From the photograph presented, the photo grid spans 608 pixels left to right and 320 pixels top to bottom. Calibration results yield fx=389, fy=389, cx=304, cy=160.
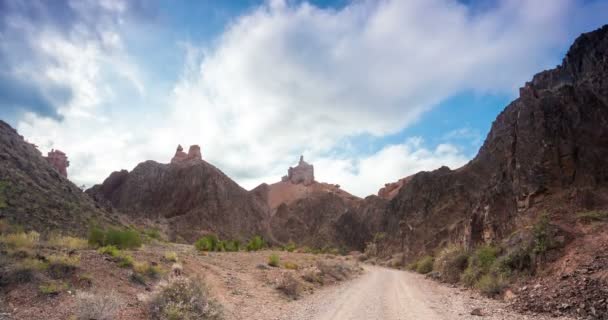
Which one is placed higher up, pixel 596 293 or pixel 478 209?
pixel 478 209

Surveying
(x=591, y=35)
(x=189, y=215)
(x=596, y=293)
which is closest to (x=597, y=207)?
(x=596, y=293)

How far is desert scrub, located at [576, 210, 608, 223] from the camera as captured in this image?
46.6 feet

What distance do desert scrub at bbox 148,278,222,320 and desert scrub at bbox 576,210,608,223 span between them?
13567mm

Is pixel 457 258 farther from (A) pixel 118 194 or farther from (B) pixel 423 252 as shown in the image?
(A) pixel 118 194

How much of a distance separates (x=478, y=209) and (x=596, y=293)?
18697 millimetres

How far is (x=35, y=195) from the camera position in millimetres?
25531

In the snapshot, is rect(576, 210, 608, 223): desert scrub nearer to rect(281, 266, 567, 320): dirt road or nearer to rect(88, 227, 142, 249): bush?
rect(281, 266, 567, 320): dirt road

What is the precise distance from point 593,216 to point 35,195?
30.5 metres

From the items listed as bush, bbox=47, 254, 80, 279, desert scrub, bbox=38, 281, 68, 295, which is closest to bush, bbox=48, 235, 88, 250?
bush, bbox=47, 254, 80, 279

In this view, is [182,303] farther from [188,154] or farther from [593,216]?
[188,154]

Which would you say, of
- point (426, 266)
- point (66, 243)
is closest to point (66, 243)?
point (66, 243)

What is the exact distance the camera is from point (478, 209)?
2744cm

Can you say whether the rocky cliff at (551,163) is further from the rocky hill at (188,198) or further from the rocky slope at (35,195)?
the rocky hill at (188,198)

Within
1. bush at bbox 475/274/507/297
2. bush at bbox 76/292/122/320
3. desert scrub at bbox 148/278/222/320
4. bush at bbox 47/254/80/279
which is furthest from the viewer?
bush at bbox 475/274/507/297
